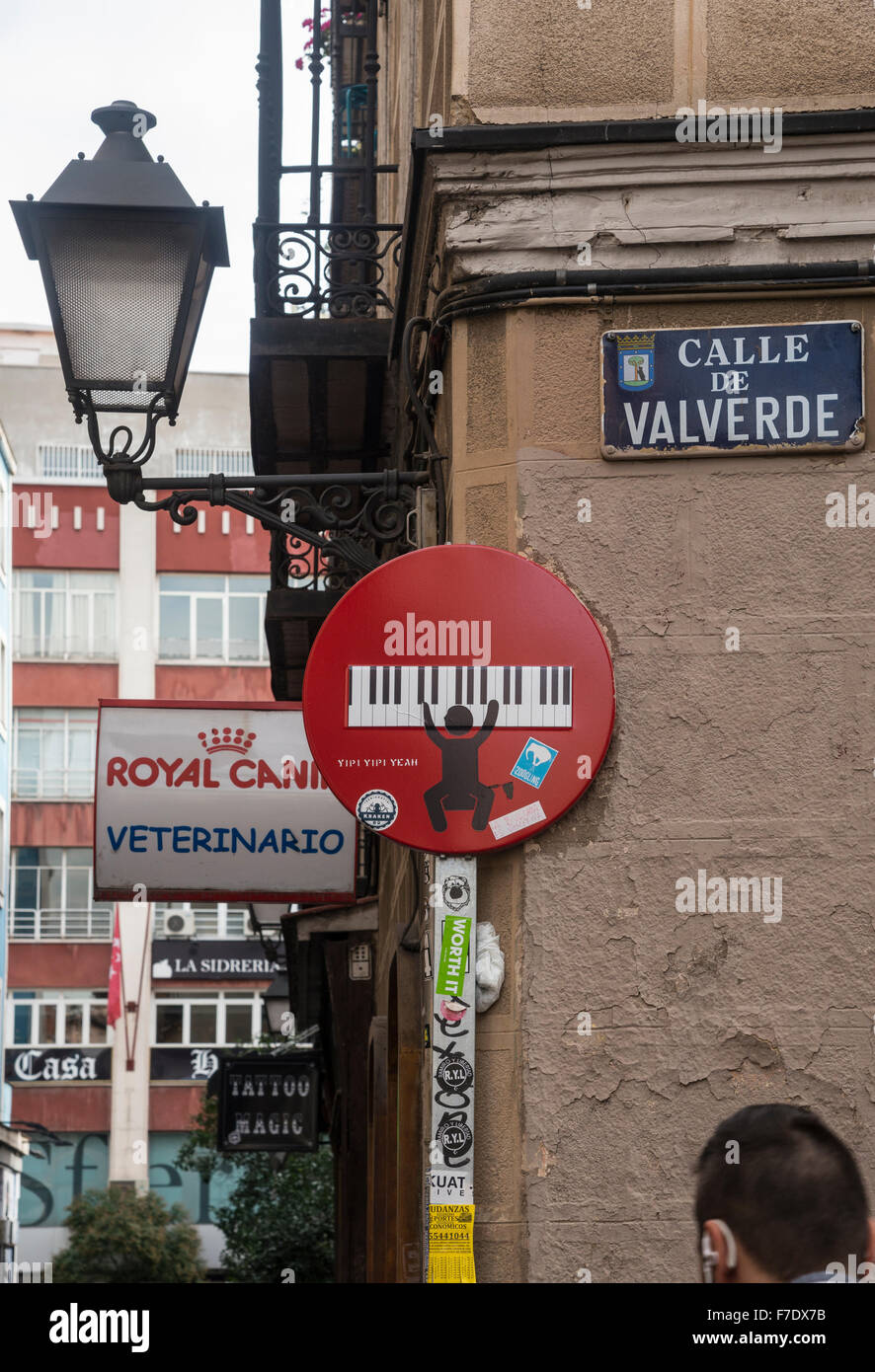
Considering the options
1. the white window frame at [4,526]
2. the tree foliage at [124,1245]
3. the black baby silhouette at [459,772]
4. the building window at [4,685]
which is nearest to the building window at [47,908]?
the building window at [4,685]

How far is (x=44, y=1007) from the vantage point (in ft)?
144

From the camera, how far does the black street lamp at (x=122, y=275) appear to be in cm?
576

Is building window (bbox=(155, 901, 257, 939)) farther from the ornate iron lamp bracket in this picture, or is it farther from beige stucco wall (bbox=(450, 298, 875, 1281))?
beige stucco wall (bbox=(450, 298, 875, 1281))

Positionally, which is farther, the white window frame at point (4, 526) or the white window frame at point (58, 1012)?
the white window frame at point (58, 1012)

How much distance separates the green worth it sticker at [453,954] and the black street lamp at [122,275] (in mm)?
1808

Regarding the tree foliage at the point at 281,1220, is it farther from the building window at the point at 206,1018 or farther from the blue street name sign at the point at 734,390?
the blue street name sign at the point at 734,390

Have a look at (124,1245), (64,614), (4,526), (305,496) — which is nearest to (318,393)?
(305,496)

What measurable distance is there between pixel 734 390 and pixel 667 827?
124cm

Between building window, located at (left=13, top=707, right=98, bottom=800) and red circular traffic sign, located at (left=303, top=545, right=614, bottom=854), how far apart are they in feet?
133

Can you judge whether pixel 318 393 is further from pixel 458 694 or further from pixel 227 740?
pixel 458 694

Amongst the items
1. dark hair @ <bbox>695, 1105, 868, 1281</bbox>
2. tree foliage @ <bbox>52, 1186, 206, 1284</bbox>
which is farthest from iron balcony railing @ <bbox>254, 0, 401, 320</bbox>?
tree foliage @ <bbox>52, 1186, 206, 1284</bbox>

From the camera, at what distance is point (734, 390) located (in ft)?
17.2
